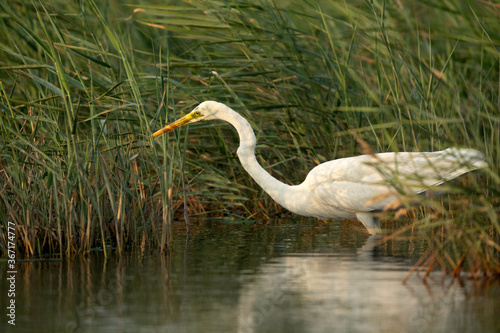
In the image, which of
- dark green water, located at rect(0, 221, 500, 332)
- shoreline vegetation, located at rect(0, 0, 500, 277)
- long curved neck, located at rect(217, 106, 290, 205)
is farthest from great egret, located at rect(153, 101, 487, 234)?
dark green water, located at rect(0, 221, 500, 332)

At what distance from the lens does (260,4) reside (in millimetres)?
8797

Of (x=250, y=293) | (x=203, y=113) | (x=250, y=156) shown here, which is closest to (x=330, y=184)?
(x=250, y=156)

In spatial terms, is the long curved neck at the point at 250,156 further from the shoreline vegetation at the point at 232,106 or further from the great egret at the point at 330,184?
the shoreline vegetation at the point at 232,106

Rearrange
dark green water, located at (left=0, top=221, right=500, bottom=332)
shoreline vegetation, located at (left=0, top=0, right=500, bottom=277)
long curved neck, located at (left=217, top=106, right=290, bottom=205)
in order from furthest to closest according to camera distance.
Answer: long curved neck, located at (left=217, top=106, right=290, bottom=205)
shoreline vegetation, located at (left=0, top=0, right=500, bottom=277)
dark green water, located at (left=0, top=221, right=500, bottom=332)

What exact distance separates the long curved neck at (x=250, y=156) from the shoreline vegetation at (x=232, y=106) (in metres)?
0.41

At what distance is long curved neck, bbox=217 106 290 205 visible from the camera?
8.35m

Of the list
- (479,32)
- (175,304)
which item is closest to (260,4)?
(479,32)

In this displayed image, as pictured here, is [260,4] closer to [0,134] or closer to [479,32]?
[479,32]

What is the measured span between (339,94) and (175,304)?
4180 millimetres

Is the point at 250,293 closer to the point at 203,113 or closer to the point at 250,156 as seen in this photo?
the point at 250,156

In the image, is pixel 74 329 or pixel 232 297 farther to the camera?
pixel 232 297

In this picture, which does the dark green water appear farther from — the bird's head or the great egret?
the bird's head

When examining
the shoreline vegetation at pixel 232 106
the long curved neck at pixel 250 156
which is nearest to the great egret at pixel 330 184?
the long curved neck at pixel 250 156

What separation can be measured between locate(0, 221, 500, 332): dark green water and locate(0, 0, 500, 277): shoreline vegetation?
0.39 meters
